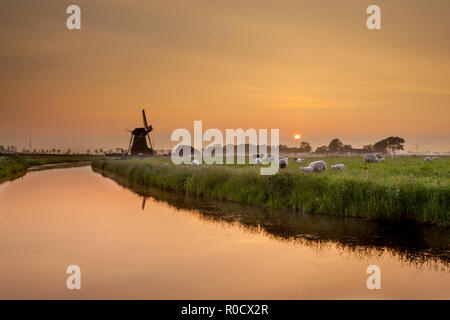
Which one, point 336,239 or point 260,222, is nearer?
point 336,239

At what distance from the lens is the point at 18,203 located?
20281 mm

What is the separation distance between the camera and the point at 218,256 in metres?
10.0

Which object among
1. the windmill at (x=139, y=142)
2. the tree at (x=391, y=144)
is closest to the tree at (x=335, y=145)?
the tree at (x=391, y=144)

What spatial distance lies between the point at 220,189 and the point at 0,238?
11648 millimetres

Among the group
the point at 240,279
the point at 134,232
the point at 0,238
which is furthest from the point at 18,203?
the point at 240,279

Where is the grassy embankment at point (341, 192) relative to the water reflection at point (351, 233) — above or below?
above

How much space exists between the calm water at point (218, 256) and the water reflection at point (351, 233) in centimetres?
3

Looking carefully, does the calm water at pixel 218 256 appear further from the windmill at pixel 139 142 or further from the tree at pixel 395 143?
the tree at pixel 395 143

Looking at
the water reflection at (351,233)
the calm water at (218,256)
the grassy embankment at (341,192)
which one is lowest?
the calm water at (218,256)

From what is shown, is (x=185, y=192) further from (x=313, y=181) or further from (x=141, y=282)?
(x=141, y=282)

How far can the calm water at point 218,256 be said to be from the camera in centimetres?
766

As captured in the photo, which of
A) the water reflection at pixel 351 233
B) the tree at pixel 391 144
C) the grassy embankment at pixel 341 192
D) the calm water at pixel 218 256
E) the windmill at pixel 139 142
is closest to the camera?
the calm water at pixel 218 256
